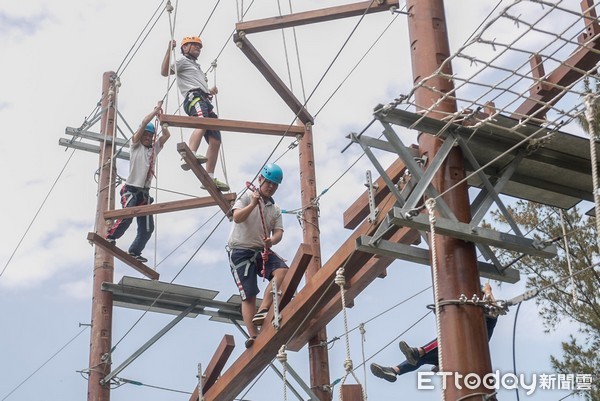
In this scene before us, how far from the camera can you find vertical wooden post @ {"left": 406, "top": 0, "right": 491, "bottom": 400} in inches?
244

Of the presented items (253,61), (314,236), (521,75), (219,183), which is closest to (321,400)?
(314,236)

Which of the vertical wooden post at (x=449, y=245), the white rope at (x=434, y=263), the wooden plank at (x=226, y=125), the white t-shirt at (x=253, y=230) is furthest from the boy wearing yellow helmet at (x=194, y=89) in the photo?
the white rope at (x=434, y=263)

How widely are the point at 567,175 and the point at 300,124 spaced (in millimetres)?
4108

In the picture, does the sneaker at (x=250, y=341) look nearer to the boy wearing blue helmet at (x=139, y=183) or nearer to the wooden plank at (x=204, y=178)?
the wooden plank at (x=204, y=178)

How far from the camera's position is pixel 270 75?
1012 centimetres

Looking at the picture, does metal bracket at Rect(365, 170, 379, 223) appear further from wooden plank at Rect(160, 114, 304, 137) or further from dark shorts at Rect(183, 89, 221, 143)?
dark shorts at Rect(183, 89, 221, 143)

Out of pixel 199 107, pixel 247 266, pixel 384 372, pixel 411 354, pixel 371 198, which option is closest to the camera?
pixel 371 198

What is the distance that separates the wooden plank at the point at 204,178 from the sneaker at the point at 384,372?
8.19ft

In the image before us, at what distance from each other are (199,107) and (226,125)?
1.04 metres

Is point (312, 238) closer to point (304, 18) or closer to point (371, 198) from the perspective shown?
point (304, 18)

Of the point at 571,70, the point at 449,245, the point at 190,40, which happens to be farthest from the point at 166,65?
the point at 449,245

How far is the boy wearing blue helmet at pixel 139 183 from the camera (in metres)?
12.0

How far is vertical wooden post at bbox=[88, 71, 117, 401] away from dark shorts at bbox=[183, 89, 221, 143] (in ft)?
7.00

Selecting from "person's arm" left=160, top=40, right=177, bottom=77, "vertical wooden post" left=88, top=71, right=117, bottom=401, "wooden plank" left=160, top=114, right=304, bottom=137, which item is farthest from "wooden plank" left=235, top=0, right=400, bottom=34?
"vertical wooden post" left=88, top=71, right=117, bottom=401
